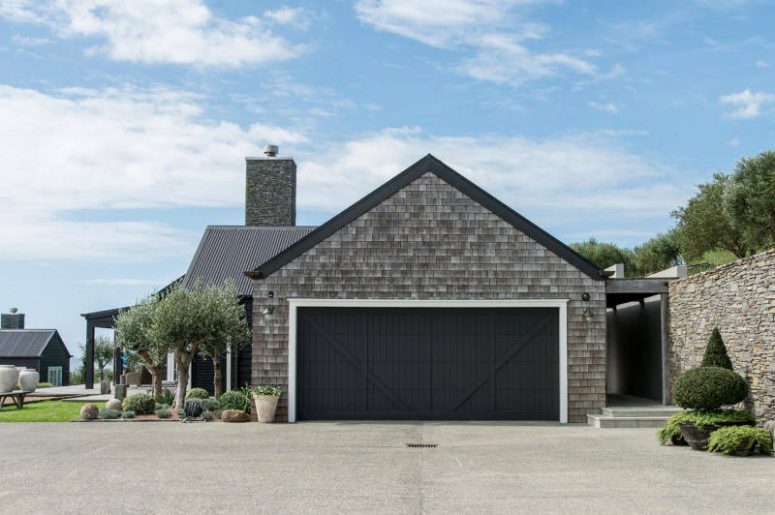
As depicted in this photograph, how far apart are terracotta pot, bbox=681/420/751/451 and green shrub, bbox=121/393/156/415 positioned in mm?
10848

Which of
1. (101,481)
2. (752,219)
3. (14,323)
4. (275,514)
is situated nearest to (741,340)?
(275,514)

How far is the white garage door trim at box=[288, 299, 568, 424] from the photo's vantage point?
16641mm

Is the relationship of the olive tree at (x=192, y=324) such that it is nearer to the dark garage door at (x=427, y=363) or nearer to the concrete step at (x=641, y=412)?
the dark garage door at (x=427, y=363)

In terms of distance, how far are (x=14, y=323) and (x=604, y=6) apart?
3647cm

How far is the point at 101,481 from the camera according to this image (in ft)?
32.6

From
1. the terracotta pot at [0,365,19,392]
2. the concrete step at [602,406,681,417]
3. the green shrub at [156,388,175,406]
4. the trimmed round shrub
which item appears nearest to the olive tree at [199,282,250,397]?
the green shrub at [156,388,175,406]

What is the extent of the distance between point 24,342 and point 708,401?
33.4 meters

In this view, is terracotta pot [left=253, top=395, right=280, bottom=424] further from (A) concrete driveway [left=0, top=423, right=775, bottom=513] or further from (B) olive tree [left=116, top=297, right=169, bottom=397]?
(B) olive tree [left=116, top=297, right=169, bottom=397]

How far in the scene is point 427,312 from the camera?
55.5 ft

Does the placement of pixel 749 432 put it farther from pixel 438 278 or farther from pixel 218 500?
pixel 218 500

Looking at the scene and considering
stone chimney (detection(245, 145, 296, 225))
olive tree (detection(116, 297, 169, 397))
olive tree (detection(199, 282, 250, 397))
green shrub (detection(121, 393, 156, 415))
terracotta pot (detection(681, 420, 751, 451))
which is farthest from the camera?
stone chimney (detection(245, 145, 296, 225))

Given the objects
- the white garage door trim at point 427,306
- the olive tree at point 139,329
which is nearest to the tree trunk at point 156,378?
the olive tree at point 139,329

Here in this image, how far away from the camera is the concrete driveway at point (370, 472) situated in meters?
8.63

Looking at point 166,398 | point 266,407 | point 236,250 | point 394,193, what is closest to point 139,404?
point 166,398
